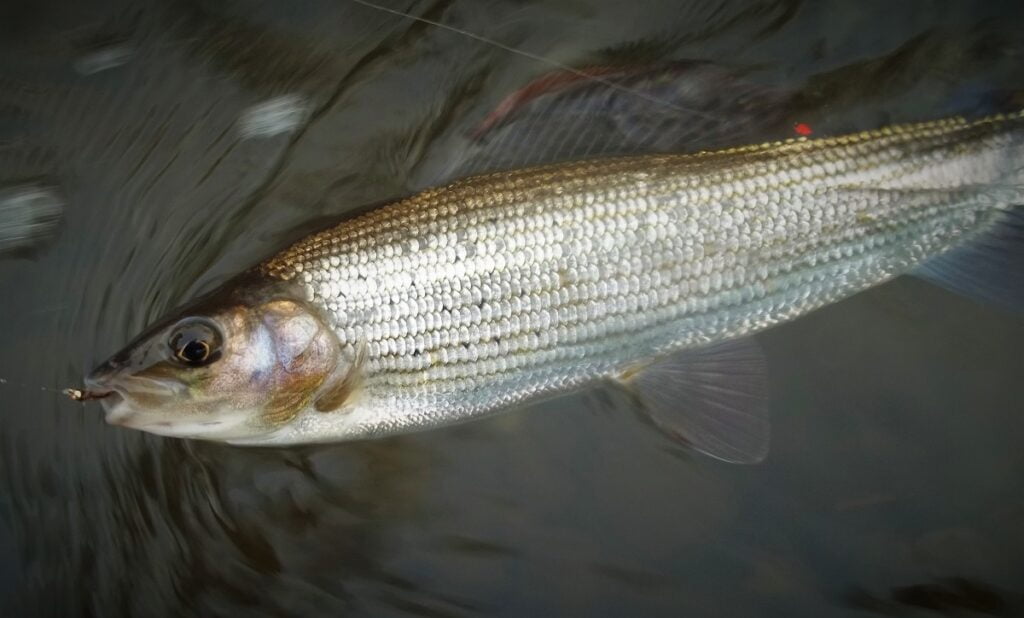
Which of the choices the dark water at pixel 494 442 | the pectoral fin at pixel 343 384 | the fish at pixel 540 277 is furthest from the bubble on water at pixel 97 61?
the pectoral fin at pixel 343 384

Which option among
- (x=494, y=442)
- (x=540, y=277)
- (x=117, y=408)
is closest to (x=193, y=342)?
(x=117, y=408)

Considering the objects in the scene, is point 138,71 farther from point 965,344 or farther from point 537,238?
point 965,344

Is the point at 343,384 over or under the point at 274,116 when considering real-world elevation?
under

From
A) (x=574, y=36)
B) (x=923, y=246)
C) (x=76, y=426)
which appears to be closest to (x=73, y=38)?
(x=76, y=426)

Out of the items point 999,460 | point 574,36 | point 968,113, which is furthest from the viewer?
point 574,36

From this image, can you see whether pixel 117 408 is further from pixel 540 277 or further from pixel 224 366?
pixel 540 277

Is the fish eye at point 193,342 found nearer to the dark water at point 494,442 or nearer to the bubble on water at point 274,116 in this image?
the dark water at point 494,442

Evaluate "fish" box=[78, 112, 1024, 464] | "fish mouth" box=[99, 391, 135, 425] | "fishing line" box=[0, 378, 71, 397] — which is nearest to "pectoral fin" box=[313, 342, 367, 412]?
"fish" box=[78, 112, 1024, 464]

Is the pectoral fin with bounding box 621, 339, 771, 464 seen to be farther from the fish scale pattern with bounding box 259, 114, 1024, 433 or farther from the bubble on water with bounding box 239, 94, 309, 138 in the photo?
the bubble on water with bounding box 239, 94, 309, 138
